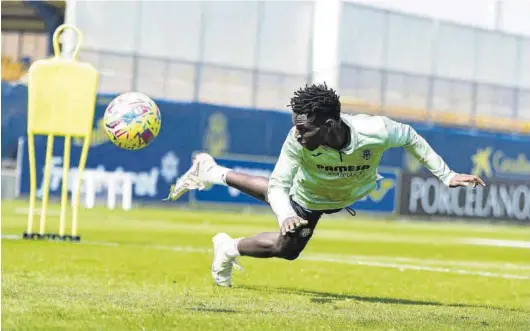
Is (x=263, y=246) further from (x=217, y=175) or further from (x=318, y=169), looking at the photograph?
(x=217, y=175)

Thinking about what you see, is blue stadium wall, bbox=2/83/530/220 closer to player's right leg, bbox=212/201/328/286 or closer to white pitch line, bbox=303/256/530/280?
white pitch line, bbox=303/256/530/280

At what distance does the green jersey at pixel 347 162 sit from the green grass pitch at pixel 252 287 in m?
0.84

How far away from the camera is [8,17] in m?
48.1

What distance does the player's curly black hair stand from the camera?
6895 mm

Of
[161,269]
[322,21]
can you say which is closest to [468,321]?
[161,269]

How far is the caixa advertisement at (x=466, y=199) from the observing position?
100ft

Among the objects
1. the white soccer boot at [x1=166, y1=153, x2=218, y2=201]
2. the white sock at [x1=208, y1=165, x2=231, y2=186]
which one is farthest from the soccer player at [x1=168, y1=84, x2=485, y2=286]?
the white soccer boot at [x1=166, y1=153, x2=218, y2=201]

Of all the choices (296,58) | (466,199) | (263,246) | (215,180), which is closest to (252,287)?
(263,246)

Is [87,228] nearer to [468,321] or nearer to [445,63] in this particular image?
[468,321]

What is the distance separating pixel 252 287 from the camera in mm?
8453

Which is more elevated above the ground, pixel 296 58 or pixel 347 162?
pixel 296 58

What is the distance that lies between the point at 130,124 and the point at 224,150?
20227 millimetres

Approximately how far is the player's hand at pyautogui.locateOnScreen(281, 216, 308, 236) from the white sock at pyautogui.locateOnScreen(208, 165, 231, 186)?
2.39 meters

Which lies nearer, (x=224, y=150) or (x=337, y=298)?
(x=337, y=298)
